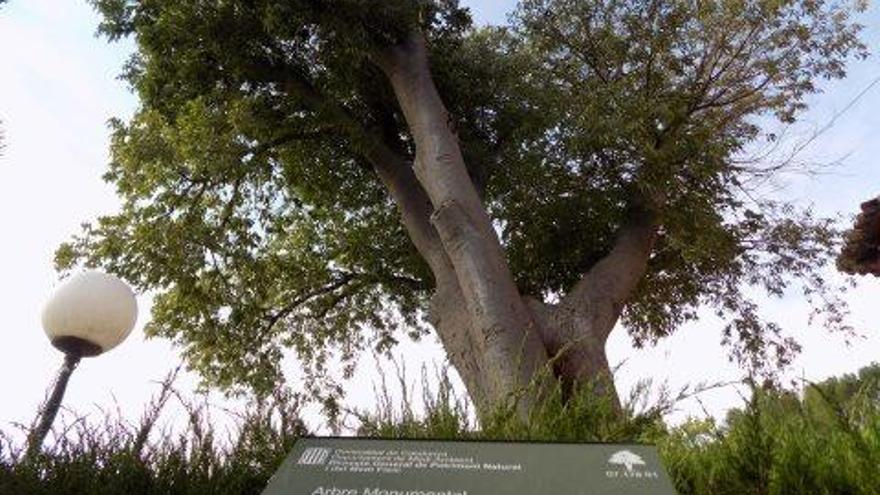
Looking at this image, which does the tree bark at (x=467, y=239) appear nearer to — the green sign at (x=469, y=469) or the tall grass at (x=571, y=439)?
the tall grass at (x=571, y=439)

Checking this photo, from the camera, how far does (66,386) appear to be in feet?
19.3

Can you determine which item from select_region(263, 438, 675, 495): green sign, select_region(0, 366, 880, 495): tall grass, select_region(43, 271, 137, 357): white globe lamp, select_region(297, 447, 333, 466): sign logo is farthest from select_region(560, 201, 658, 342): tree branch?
select_region(297, 447, 333, 466): sign logo

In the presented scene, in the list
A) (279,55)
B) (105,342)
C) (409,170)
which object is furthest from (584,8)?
(105,342)

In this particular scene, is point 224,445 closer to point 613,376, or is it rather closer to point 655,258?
point 613,376

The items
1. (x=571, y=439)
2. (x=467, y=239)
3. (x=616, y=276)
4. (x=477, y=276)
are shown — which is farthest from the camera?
(x=616, y=276)

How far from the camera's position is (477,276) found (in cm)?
990

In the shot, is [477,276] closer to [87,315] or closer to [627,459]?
[87,315]

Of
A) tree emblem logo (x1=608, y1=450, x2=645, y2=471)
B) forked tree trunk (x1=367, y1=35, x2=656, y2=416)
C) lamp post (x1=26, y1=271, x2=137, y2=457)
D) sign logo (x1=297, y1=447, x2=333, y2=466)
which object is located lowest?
tree emblem logo (x1=608, y1=450, x2=645, y2=471)

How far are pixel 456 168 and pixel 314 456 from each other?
800 cm

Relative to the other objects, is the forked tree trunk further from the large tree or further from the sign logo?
the sign logo

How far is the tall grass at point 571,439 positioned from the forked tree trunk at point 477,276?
2736 mm

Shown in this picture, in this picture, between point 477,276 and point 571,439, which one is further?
point 477,276

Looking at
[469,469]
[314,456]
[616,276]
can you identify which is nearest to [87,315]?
[314,456]

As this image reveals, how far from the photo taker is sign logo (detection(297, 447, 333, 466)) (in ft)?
10.3
